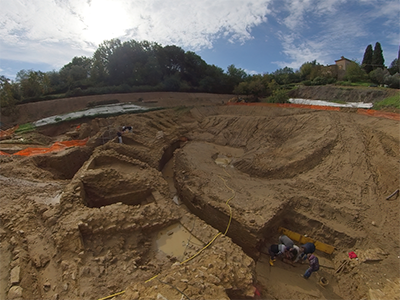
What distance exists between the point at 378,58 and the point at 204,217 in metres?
42.8

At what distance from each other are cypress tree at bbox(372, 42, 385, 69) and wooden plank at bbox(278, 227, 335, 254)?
130ft

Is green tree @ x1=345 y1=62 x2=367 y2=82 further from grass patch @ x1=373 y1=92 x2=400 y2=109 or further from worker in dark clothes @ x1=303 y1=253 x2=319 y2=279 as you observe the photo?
worker in dark clothes @ x1=303 y1=253 x2=319 y2=279

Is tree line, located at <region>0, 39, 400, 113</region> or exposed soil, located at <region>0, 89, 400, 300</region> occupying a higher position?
tree line, located at <region>0, 39, 400, 113</region>

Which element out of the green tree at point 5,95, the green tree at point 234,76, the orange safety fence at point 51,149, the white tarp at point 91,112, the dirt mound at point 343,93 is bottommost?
the orange safety fence at point 51,149

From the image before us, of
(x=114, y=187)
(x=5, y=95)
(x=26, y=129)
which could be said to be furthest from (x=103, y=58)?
(x=114, y=187)

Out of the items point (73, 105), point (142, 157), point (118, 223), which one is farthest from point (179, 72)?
point (118, 223)

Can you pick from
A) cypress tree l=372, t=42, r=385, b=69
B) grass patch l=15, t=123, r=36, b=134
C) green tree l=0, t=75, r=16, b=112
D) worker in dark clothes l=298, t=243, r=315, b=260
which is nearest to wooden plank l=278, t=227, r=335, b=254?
worker in dark clothes l=298, t=243, r=315, b=260

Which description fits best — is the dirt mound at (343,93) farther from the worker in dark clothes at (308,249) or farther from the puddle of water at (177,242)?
the puddle of water at (177,242)

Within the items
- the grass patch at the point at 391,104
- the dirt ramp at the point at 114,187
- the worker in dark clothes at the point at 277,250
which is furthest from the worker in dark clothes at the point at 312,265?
the grass patch at the point at 391,104

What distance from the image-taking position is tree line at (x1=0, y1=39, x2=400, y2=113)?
88.1 feet

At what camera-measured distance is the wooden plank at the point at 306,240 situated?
7.32 metres

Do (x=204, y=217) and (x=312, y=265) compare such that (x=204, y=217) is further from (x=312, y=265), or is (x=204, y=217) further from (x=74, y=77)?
(x=74, y=77)

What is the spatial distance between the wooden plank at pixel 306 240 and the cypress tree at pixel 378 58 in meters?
39.7

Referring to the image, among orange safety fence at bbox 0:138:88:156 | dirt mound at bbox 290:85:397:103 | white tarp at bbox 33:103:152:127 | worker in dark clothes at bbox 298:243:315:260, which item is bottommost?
worker in dark clothes at bbox 298:243:315:260
